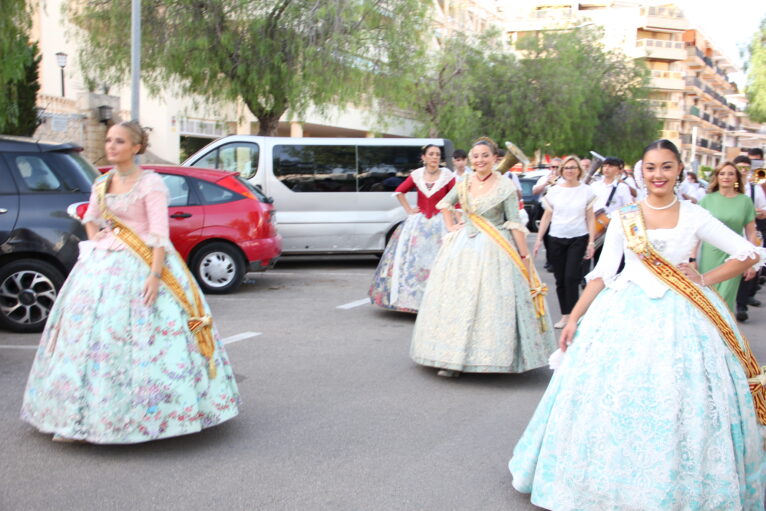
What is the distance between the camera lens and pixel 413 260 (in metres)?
8.79

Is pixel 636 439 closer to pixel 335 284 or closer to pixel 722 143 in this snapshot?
pixel 335 284

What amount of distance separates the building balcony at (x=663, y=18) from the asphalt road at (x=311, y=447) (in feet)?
249

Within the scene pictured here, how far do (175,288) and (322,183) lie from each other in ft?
29.4

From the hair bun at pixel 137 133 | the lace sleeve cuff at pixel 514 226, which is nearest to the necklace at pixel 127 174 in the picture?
the hair bun at pixel 137 133

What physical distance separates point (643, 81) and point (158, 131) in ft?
90.5

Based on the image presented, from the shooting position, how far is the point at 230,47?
1778 cm

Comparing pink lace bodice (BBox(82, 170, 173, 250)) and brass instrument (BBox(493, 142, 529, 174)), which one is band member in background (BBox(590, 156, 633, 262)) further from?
pink lace bodice (BBox(82, 170, 173, 250))

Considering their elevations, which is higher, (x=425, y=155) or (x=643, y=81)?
(x=643, y=81)

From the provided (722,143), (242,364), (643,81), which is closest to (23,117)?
(242,364)

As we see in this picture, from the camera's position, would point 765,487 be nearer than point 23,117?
Yes

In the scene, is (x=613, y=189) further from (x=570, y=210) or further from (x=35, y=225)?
(x=35, y=225)

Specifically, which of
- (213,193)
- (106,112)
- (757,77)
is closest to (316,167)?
(213,193)

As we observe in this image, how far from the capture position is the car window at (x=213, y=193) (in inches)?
413

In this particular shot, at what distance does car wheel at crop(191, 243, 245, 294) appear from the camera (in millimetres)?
10430
